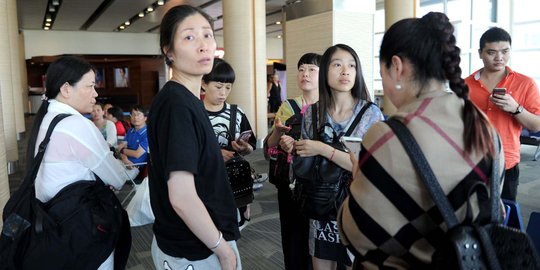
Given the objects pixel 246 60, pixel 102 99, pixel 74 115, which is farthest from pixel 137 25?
pixel 74 115

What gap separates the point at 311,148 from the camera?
5.98ft

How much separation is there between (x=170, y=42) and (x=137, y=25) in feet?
61.0

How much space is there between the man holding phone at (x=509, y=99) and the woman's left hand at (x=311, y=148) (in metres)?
1.17

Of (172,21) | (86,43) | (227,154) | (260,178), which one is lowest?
(260,178)

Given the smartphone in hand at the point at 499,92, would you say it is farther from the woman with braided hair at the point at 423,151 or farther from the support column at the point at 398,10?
the support column at the point at 398,10

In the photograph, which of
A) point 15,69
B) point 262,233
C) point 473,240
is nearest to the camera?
point 473,240

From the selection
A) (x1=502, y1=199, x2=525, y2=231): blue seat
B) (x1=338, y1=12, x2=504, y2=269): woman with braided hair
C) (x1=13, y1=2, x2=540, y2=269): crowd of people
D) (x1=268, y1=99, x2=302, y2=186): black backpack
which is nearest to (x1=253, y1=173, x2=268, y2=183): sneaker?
(x1=268, y1=99, x2=302, y2=186): black backpack

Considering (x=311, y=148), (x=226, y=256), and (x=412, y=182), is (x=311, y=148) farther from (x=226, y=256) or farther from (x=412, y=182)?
(x=412, y=182)

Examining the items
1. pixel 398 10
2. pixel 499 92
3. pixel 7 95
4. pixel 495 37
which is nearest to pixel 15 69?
pixel 7 95

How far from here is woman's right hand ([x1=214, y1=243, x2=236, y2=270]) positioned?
1.25 metres

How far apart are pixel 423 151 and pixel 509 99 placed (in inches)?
66.9

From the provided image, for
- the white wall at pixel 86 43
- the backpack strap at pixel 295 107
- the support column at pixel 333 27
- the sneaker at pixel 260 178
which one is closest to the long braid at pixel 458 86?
the backpack strap at pixel 295 107

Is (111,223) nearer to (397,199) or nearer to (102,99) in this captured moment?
(397,199)

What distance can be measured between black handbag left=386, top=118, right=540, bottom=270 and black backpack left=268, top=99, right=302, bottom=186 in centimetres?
133
